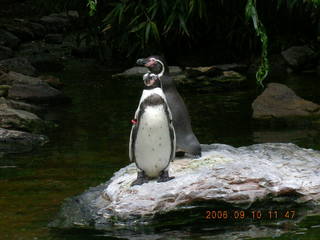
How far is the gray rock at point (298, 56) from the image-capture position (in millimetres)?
16227

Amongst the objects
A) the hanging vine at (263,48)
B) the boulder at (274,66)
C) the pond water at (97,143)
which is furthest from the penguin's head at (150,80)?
the boulder at (274,66)

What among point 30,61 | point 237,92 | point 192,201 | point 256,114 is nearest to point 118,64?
point 30,61

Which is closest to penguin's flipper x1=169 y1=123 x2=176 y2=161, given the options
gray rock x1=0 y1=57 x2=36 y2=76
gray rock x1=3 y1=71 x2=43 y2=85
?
gray rock x1=3 y1=71 x2=43 y2=85

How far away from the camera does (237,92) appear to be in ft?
45.1

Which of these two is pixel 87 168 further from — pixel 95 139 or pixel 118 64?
pixel 118 64

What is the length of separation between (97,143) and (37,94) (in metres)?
3.47

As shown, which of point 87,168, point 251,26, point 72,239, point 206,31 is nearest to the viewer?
point 72,239

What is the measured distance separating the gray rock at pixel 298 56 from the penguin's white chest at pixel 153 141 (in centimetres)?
1001

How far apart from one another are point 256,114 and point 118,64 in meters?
6.77

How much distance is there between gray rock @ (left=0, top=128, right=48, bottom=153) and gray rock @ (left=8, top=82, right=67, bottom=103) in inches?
113

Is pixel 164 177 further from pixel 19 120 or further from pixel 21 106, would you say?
pixel 21 106

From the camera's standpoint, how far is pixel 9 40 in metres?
20.1

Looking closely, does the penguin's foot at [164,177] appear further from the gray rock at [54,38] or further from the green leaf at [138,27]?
the gray rock at [54,38]

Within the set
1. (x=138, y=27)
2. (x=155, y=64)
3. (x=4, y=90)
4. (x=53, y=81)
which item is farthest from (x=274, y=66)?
(x=155, y=64)
